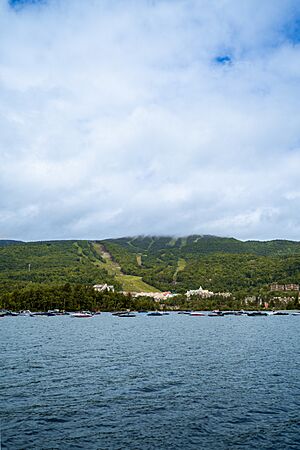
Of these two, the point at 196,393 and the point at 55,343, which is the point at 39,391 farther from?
the point at 55,343

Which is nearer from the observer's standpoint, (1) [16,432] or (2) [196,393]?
(1) [16,432]

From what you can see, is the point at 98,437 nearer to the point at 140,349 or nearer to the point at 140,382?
the point at 140,382

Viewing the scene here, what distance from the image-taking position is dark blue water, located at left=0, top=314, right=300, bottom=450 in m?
31.7

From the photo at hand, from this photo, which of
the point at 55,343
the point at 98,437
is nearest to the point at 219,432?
the point at 98,437

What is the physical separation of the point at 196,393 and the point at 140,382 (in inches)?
299

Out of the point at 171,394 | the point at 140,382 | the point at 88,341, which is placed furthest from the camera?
the point at 88,341

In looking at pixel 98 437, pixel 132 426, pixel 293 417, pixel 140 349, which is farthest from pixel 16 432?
pixel 140 349

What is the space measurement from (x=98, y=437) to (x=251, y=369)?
34.8m

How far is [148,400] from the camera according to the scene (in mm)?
42656

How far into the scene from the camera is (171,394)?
4538cm

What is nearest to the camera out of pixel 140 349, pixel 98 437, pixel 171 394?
pixel 98 437

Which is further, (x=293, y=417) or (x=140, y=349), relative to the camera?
(x=140, y=349)

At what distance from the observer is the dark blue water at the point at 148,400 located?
31703 millimetres

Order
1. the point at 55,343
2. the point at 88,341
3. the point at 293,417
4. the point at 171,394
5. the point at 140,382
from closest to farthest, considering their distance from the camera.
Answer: the point at 293,417 → the point at 171,394 → the point at 140,382 → the point at 55,343 → the point at 88,341
